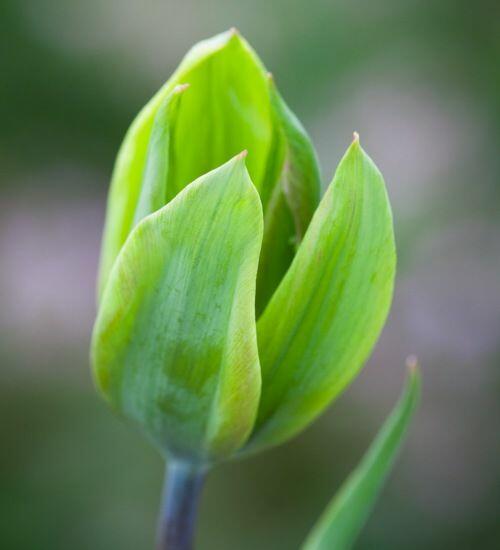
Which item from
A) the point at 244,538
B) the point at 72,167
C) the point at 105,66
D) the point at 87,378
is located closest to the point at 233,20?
the point at 105,66

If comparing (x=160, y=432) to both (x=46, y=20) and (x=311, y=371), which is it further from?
(x=46, y=20)

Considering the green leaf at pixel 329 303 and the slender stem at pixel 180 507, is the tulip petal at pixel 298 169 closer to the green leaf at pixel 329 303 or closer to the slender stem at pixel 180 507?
the green leaf at pixel 329 303

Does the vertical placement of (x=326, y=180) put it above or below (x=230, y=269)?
above

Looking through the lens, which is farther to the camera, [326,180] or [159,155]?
[326,180]

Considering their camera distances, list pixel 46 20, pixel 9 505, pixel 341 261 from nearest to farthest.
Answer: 1. pixel 341 261
2. pixel 9 505
3. pixel 46 20

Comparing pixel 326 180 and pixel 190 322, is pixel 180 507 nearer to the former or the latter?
pixel 190 322

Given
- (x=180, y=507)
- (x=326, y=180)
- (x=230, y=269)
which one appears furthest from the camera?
(x=326, y=180)

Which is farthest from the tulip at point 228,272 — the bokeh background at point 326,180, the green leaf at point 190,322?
the bokeh background at point 326,180

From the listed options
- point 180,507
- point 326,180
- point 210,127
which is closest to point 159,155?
point 210,127
